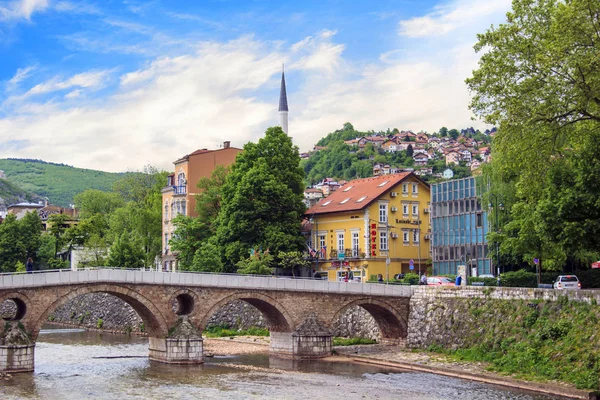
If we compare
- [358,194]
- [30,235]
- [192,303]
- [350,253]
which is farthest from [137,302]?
[30,235]

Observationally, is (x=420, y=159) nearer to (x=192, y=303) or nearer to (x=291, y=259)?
(x=291, y=259)

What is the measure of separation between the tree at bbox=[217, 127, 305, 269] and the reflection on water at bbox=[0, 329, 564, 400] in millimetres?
14128

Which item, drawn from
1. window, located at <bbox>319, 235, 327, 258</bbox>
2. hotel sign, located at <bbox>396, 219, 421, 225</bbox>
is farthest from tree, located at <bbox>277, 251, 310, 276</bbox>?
hotel sign, located at <bbox>396, 219, 421, 225</bbox>

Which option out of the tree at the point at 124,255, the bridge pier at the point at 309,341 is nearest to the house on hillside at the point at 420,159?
the tree at the point at 124,255

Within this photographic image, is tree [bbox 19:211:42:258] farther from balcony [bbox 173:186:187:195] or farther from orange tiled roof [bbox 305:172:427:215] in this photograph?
orange tiled roof [bbox 305:172:427:215]

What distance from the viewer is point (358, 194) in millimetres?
62594

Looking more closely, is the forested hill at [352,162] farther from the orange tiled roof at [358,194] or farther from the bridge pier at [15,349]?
the bridge pier at [15,349]

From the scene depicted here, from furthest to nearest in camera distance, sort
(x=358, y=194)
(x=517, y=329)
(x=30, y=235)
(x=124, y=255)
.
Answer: (x=30, y=235) → (x=124, y=255) → (x=358, y=194) → (x=517, y=329)

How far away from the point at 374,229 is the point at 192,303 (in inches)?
781

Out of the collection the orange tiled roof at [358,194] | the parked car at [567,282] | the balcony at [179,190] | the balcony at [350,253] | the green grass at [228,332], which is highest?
the balcony at [179,190]

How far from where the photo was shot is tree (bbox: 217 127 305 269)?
57375 millimetres

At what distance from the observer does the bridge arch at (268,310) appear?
42312mm

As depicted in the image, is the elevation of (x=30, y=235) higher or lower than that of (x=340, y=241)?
higher

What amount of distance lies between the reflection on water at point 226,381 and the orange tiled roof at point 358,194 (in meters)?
18.6
